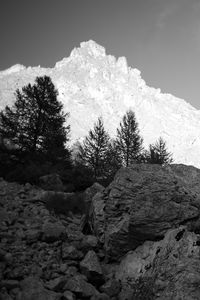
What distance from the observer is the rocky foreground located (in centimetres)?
394

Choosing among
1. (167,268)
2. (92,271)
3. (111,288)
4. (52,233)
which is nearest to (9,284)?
(92,271)

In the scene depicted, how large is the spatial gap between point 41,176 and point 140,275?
31.0 feet

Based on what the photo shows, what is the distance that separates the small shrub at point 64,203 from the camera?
27.6 feet

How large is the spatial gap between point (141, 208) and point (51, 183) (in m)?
7.89

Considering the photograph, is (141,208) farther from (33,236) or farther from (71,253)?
(33,236)

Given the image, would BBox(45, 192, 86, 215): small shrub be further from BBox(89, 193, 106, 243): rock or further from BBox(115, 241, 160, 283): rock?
BBox(115, 241, 160, 283): rock

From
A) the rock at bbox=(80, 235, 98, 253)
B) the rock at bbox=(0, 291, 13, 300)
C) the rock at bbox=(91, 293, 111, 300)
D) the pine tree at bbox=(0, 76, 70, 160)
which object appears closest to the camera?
the rock at bbox=(0, 291, 13, 300)

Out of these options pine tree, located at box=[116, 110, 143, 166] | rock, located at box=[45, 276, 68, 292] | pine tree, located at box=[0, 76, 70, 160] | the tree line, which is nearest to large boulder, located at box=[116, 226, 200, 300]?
rock, located at box=[45, 276, 68, 292]

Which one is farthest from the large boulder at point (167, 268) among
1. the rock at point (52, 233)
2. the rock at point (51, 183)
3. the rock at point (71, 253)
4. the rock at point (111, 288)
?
the rock at point (51, 183)

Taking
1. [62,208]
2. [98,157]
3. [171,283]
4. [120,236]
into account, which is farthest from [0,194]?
[98,157]

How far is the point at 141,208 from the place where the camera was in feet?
18.0

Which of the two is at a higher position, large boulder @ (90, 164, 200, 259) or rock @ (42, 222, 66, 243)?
large boulder @ (90, 164, 200, 259)

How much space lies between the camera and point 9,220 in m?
6.61

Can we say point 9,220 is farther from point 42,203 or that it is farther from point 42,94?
point 42,94
